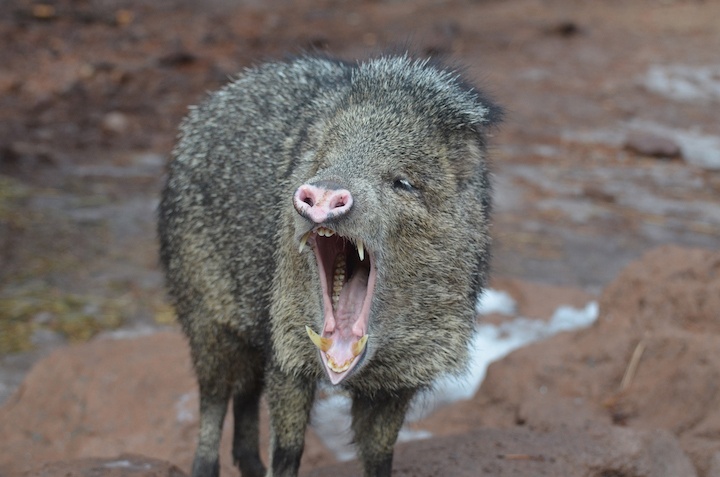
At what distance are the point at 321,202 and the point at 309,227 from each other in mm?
111

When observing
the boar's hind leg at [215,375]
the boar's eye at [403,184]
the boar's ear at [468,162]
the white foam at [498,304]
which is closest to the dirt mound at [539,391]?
the boar's hind leg at [215,375]

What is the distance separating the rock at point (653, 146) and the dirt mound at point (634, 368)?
431cm

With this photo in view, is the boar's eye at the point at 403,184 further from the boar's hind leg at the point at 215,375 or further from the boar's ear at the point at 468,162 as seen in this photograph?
the boar's hind leg at the point at 215,375

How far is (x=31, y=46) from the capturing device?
9758 mm

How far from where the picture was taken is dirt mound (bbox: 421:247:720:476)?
3.94 m

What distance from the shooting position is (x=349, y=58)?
5797mm

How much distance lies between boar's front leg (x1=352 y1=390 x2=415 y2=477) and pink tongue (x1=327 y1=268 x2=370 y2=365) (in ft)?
1.77

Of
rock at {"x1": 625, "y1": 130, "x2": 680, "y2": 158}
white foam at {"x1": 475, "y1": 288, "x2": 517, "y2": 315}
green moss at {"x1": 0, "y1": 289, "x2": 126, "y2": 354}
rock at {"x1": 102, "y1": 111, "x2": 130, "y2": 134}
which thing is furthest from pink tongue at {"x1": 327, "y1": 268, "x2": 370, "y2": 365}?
rock at {"x1": 625, "y1": 130, "x2": 680, "y2": 158}

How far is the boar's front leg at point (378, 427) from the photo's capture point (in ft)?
9.81

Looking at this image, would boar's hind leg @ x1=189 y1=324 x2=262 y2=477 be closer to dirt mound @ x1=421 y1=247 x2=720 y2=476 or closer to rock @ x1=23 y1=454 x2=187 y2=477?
rock @ x1=23 y1=454 x2=187 y2=477

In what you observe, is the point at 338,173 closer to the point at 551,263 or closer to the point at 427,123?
the point at 427,123

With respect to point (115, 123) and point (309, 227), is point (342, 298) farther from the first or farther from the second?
point (115, 123)

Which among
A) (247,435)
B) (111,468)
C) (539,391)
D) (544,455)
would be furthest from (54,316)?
(544,455)

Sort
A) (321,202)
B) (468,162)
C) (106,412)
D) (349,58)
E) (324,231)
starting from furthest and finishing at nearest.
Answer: (349,58) → (106,412) → (468,162) → (324,231) → (321,202)
